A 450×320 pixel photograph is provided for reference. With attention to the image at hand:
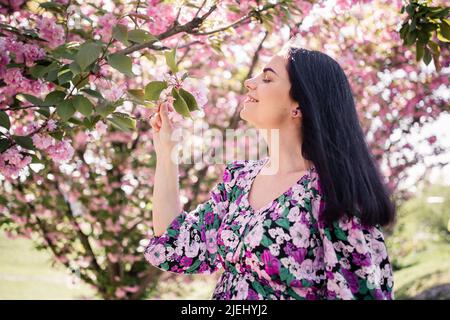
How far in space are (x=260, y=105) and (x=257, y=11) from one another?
3.44ft

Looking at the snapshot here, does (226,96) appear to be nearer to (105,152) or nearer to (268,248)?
(105,152)

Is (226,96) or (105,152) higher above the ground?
(226,96)

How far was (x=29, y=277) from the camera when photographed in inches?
345

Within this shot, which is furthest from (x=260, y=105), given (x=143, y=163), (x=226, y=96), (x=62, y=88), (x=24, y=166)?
(x=226, y=96)

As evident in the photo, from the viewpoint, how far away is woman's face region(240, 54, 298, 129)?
1674 mm

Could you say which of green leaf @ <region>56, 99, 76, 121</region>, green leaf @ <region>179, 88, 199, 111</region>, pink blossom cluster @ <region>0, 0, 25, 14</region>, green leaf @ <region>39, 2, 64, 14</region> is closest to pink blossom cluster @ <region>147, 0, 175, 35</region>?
green leaf @ <region>39, 2, 64, 14</region>

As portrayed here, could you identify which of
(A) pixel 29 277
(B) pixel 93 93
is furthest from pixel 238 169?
(A) pixel 29 277

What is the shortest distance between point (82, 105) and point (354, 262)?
0.99 m

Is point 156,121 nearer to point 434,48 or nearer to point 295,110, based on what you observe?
point 295,110

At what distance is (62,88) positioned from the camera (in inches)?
81.0

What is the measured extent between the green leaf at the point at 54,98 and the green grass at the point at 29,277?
454 cm

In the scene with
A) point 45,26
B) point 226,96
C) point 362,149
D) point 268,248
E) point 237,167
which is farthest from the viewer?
point 226,96

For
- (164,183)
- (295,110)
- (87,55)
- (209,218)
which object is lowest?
(209,218)

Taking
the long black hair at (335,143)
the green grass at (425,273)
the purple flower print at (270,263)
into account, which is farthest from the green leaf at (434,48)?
the green grass at (425,273)
